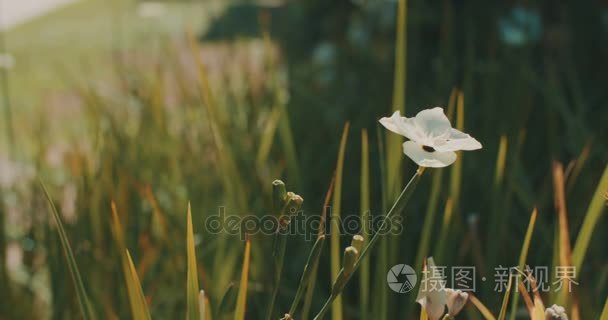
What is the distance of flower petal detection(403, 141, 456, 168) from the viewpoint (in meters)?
0.63

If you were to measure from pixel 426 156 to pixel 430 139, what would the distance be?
19 millimetres

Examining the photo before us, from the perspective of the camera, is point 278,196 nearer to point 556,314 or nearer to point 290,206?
point 290,206

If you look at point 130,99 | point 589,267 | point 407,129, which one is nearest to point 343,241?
point 589,267

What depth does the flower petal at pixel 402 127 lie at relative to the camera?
625 millimetres

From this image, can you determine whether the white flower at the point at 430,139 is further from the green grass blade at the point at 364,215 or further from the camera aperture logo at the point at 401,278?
the camera aperture logo at the point at 401,278

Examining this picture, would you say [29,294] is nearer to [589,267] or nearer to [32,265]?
[32,265]

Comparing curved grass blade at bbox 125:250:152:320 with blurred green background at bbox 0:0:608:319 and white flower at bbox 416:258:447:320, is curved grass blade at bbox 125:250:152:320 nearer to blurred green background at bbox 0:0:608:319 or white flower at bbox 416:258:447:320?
blurred green background at bbox 0:0:608:319

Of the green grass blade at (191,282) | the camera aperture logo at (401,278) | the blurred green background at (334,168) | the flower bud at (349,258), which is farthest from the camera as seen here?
the blurred green background at (334,168)

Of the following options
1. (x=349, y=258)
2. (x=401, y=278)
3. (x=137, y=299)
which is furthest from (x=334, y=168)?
(x=349, y=258)

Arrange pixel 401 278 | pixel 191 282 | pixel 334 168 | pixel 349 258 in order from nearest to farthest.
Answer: pixel 349 258 < pixel 191 282 < pixel 401 278 < pixel 334 168

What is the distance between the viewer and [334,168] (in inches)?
65.9

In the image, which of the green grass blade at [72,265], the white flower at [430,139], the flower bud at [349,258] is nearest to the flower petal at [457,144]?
the white flower at [430,139]

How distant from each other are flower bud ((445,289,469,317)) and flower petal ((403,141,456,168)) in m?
0.12

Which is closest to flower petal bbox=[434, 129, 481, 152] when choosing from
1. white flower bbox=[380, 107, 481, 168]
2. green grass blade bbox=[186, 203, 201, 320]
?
white flower bbox=[380, 107, 481, 168]
